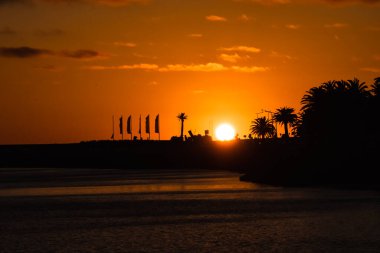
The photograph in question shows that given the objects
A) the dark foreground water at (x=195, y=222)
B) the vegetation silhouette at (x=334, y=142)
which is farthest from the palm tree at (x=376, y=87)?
the dark foreground water at (x=195, y=222)

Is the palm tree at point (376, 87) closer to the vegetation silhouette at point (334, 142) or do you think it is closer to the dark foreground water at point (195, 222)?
the vegetation silhouette at point (334, 142)

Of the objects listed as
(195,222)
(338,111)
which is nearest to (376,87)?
(338,111)

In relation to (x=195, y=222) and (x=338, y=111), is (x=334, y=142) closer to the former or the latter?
(x=338, y=111)

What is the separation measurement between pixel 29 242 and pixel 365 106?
81.3 m

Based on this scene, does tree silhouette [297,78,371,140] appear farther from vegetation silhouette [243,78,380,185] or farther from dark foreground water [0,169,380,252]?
dark foreground water [0,169,380,252]

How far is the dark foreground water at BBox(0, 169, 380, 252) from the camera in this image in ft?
145

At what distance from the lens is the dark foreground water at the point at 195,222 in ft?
145

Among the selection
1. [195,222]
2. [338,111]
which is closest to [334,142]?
[338,111]

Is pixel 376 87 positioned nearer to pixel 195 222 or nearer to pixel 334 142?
pixel 334 142

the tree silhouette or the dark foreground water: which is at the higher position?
the tree silhouette

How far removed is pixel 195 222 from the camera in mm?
57438

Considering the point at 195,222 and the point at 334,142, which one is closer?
the point at 195,222

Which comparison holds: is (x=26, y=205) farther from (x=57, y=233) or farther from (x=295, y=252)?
(x=295, y=252)

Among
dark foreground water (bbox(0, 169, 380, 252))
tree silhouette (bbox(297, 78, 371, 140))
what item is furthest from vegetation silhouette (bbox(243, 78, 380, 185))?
dark foreground water (bbox(0, 169, 380, 252))
